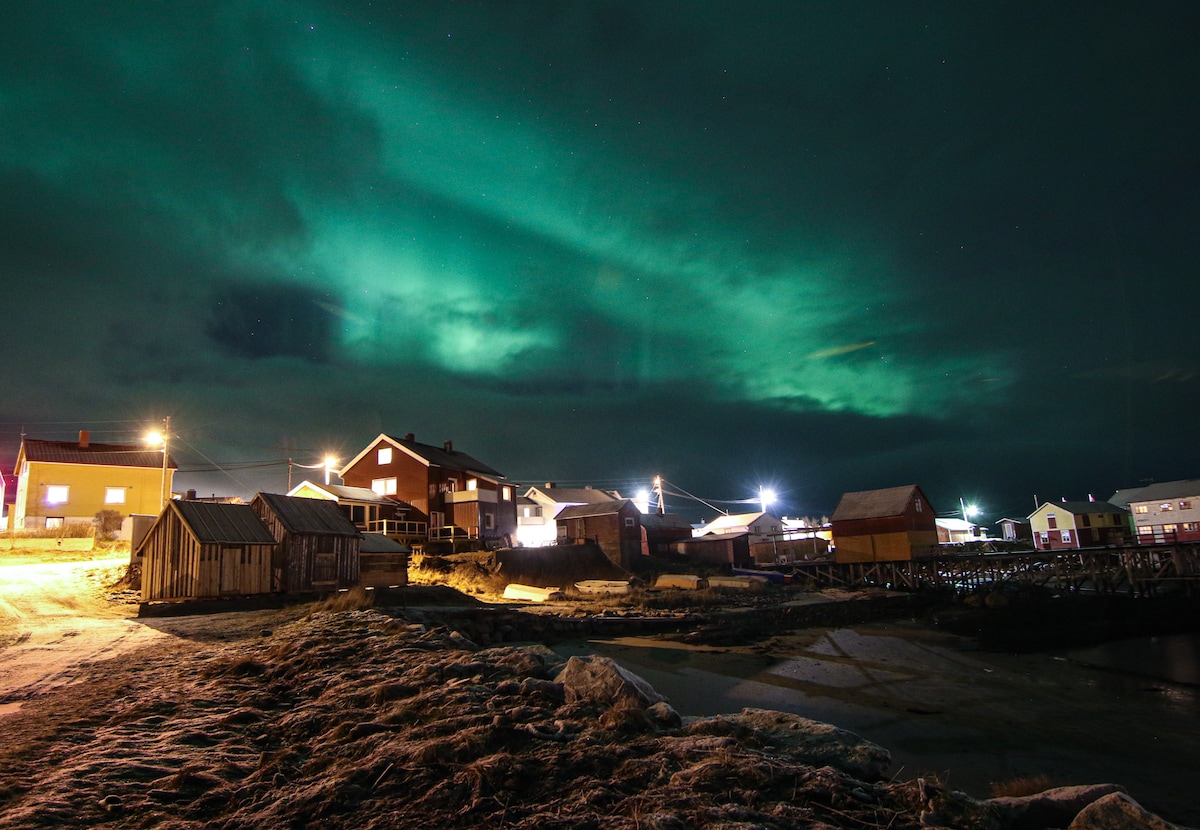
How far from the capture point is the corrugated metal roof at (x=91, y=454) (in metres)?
48.2

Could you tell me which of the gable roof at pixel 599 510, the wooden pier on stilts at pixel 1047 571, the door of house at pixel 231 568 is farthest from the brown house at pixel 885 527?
the door of house at pixel 231 568

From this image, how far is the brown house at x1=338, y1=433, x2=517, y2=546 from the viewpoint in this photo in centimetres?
5070

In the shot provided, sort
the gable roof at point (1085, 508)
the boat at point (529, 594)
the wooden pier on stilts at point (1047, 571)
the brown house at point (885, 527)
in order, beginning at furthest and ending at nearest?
the gable roof at point (1085, 508)
the brown house at point (885, 527)
the wooden pier on stilts at point (1047, 571)
the boat at point (529, 594)

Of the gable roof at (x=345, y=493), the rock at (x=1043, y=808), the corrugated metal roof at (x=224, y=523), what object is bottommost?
the rock at (x=1043, y=808)

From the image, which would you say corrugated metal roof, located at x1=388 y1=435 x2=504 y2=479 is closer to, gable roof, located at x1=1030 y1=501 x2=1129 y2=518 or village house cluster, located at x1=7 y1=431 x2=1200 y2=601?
village house cluster, located at x1=7 y1=431 x2=1200 y2=601

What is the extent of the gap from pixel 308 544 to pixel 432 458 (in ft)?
90.5

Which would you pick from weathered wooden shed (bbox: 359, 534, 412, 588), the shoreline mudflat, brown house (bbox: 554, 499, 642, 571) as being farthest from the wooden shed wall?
brown house (bbox: 554, 499, 642, 571)

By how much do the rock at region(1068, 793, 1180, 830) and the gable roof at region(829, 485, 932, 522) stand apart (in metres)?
56.0

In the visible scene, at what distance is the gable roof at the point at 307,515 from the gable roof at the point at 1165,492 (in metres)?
93.1

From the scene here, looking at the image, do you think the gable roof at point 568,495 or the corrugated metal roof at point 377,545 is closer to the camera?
the corrugated metal roof at point 377,545

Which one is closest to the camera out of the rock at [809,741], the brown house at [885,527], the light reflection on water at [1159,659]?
the rock at [809,741]

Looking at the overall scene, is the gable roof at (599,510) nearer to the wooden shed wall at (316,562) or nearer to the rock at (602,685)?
the wooden shed wall at (316,562)

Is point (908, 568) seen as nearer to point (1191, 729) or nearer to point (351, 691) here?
point (1191, 729)

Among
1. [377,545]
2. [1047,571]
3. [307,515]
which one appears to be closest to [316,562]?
[307,515]
